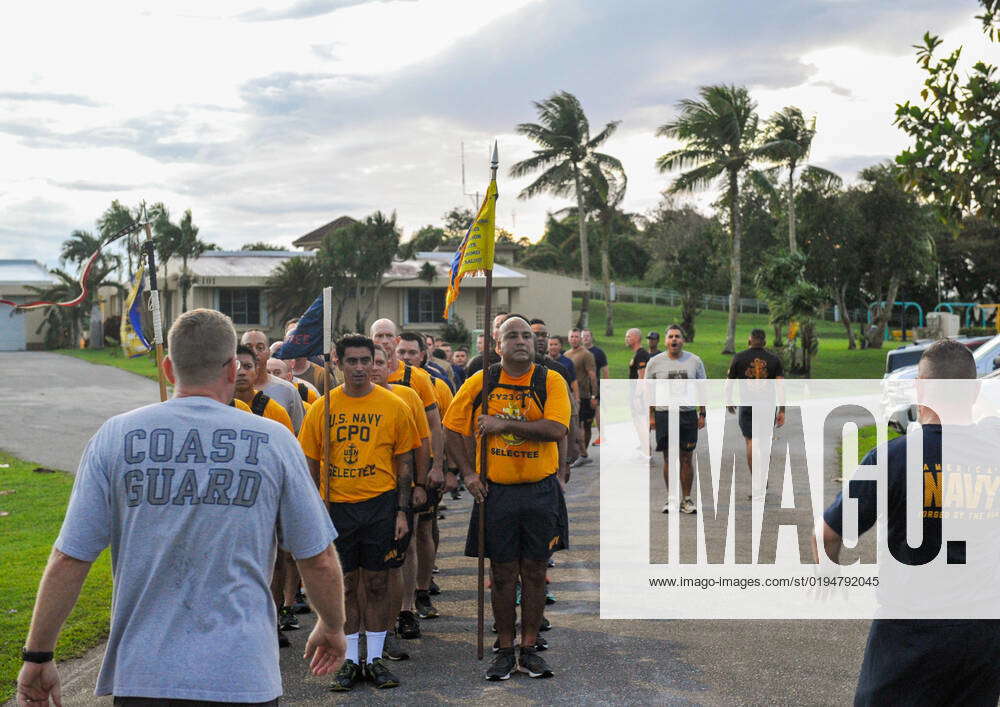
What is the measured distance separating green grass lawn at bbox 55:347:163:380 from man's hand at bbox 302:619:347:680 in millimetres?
33919

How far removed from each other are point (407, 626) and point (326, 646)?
3.75 m

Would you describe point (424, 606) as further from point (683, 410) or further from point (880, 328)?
point (880, 328)

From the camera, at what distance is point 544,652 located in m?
6.68

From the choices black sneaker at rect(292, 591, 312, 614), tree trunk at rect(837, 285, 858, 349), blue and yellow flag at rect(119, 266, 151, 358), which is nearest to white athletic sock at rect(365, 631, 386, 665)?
black sneaker at rect(292, 591, 312, 614)

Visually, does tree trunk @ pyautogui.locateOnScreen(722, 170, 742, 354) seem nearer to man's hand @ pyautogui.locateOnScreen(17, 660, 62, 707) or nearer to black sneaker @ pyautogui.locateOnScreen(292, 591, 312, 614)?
black sneaker @ pyautogui.locateOnScreen(292, 591, 312, 614)

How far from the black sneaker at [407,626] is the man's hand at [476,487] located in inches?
46.9

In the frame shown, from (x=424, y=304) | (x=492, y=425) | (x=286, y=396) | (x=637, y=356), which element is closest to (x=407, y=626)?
(x=492, y=425)

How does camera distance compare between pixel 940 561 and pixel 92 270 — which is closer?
pixel 940 561

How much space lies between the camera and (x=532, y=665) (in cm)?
621

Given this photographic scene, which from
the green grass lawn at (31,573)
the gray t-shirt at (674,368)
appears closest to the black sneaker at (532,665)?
the green grass lawn at (31,573)

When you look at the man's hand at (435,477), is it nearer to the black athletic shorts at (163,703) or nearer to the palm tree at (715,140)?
the black athletic shorts at (163,703)

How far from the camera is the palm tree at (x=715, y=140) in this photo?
38.6 metres

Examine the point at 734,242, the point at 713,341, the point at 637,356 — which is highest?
the point at 734,242

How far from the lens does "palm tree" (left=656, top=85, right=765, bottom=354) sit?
127 ft
